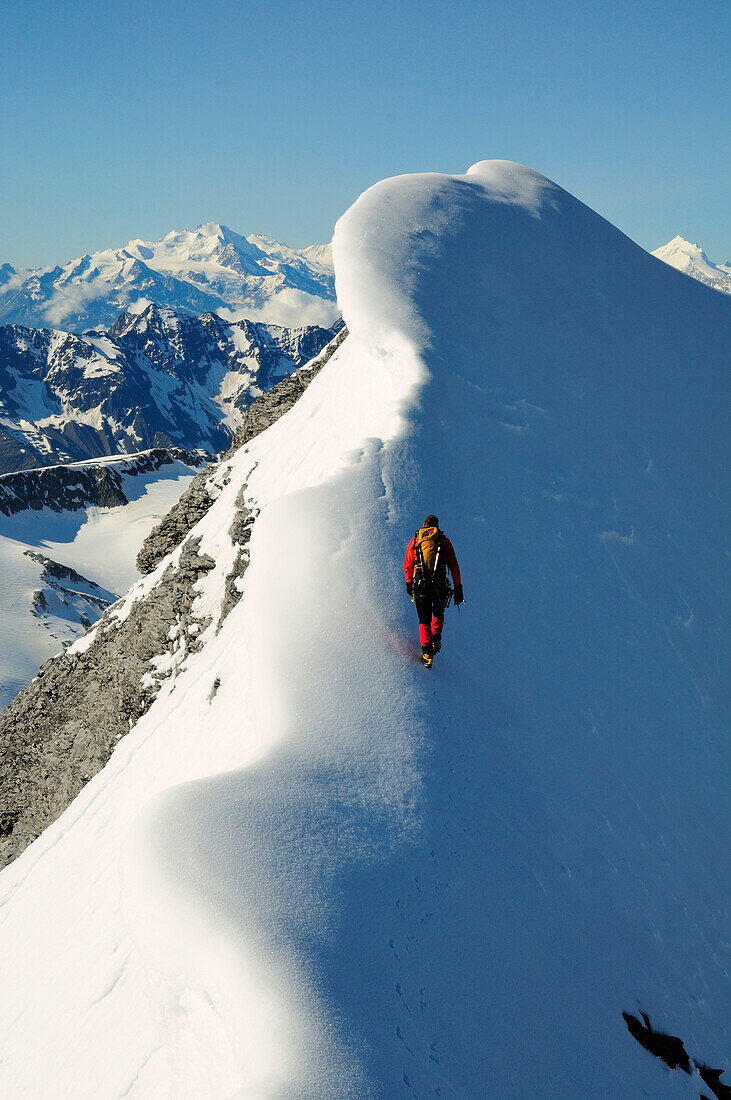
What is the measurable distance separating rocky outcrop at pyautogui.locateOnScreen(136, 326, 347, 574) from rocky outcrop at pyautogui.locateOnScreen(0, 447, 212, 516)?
15808cm

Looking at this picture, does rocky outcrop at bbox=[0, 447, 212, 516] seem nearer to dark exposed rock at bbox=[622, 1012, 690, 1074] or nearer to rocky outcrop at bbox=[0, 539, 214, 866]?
rocky outcrop at bbox=[0, 539, 214, 866]

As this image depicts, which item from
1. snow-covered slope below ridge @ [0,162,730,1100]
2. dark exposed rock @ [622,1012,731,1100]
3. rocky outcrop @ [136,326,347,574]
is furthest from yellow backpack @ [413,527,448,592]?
rocky outcrop @ [136,326,347,574]

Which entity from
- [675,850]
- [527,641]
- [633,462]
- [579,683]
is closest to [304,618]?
[527,641]

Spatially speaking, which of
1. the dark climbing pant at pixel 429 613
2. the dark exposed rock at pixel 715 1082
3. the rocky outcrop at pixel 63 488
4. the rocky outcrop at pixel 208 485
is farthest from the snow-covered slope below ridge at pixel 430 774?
the rocky outcrop at pixel 63 488

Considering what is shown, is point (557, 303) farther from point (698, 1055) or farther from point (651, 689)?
point (698, 1055)

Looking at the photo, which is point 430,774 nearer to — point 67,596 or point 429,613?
point 429,613

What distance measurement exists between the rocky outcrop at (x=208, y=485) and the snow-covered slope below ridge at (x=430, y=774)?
22.5 feet

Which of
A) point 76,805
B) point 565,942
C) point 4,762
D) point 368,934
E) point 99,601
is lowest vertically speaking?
point 99,601

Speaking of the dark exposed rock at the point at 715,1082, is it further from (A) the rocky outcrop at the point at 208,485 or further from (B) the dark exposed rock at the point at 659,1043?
(A) the rocky outcrop at the point at 208,485

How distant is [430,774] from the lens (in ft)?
28.7

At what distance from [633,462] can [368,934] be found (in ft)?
→ 49.8

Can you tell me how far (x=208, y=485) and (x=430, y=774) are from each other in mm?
22054

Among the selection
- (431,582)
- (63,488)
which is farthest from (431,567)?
(63,488)

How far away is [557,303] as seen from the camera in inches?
853
